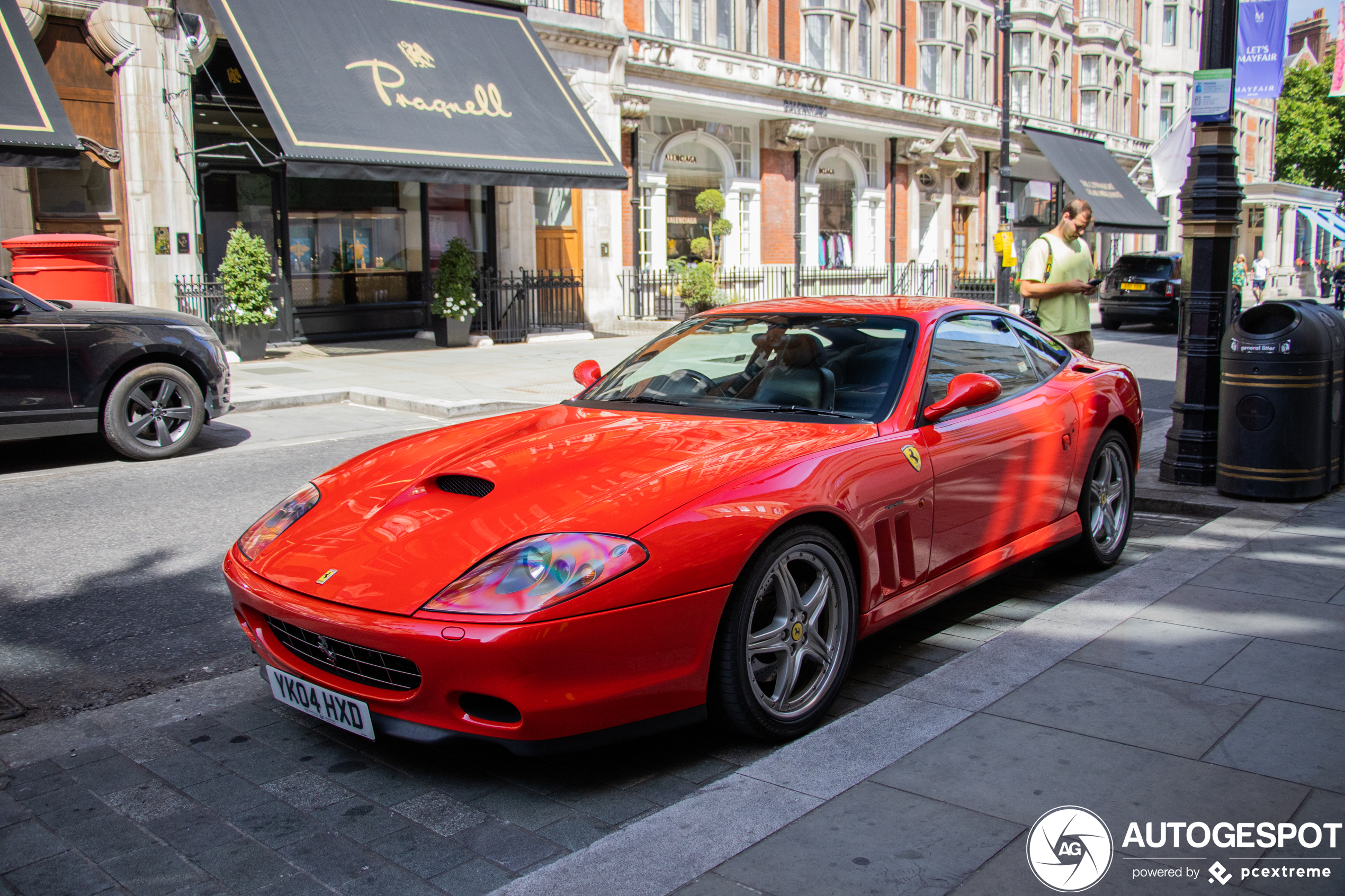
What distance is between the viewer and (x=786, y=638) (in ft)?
11.1

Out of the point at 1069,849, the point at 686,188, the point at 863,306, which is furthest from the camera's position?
the point at 686,188

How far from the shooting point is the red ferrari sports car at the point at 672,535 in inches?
114

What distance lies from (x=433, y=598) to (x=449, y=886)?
74 cm

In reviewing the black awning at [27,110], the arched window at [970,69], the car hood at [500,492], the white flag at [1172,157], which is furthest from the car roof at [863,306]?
the arched window at [970,69]

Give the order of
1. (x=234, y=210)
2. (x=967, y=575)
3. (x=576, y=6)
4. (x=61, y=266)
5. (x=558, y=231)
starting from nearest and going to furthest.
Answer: (x=967, y=575) < (x=61, y=266) < (x=234, y=210) < (x=576, y=6) < (x=558, y=231)

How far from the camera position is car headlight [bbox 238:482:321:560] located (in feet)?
Result: 11.8

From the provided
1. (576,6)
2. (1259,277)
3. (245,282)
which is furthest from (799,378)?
(1259,277)

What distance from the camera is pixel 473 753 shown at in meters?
3.33

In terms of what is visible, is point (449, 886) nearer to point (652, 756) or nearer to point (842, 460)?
point (652, 756)

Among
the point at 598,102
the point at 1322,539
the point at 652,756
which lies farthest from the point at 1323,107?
the point at 652,756

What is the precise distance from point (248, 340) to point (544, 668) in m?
14.5

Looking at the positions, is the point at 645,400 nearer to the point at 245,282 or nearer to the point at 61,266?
the point at 61,266

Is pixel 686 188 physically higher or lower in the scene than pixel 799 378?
higher

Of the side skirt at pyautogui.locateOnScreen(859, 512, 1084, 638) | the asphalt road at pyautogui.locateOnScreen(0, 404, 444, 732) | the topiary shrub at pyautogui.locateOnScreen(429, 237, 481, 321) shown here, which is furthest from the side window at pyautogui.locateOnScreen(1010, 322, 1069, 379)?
the topiary shrub at pyautogui.locateOnScreen(429, 237, 481, 321)
